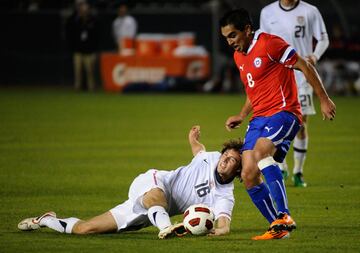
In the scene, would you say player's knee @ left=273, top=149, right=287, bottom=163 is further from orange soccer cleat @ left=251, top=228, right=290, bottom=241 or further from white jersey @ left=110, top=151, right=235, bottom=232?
orange soccer cleat @ left=251, top=228, right=290, bottom=241

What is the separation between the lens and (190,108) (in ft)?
81.0

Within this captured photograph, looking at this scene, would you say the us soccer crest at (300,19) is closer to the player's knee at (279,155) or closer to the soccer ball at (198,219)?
the player's knee at (279,155)

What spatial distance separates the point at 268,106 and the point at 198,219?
51.8 inches

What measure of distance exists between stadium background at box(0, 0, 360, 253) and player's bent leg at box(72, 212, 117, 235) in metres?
0.11

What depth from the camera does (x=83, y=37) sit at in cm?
2994

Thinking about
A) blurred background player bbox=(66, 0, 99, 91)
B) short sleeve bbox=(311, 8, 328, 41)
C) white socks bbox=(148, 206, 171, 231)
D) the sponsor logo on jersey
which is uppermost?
the sponsor logo on jersey

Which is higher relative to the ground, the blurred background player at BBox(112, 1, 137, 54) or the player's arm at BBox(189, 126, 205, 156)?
the player's arm at BBox(189, 126, 205, 156)

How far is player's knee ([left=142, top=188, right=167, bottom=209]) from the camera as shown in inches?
354

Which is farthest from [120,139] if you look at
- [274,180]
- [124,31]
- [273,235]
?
[124,31]

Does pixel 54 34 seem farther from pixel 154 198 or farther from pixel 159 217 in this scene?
pixel 159 217

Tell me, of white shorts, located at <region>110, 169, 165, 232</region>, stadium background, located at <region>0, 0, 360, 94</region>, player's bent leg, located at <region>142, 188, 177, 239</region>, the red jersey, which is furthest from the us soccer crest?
stadium background, located at <region>0, 0, 360, 94</region>

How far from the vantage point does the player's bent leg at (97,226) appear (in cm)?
915

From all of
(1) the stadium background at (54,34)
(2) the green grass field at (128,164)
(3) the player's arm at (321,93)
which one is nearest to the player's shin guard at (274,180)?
(2) the green grass field at (128,164)

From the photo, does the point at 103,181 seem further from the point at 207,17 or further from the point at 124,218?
the point at 207,17
